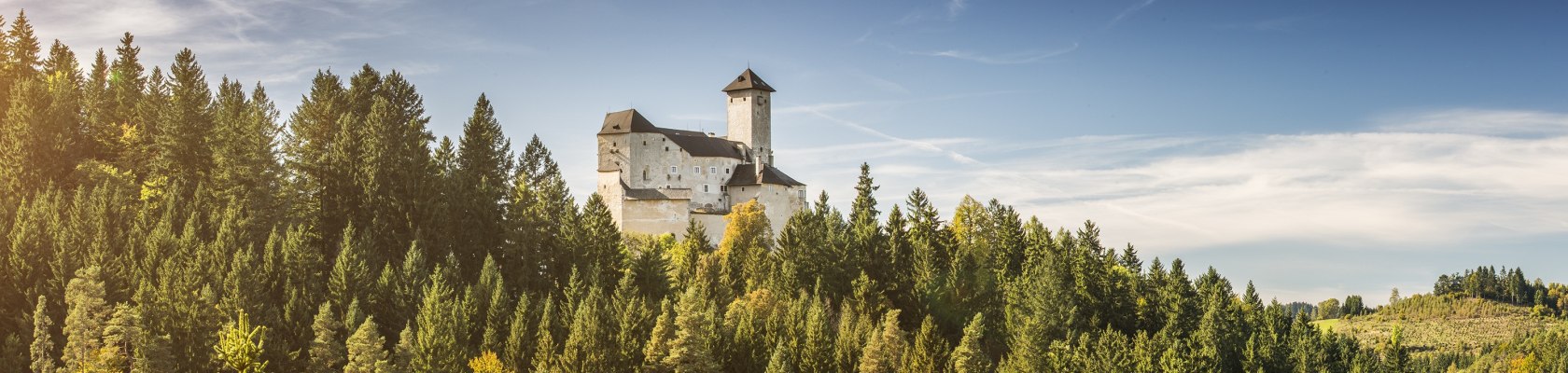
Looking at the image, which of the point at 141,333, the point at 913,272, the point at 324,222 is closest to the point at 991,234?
the point at 913,272

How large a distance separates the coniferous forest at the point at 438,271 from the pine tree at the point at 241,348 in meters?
0.13

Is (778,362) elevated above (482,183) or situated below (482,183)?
below

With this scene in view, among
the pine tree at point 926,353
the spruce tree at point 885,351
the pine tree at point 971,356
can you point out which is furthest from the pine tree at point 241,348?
the pine tree at point 971,356

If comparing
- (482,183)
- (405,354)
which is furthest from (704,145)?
(405,354)

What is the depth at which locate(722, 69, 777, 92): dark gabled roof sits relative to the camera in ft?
408

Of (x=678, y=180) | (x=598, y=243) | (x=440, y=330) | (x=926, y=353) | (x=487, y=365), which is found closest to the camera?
(x=440, y=330)

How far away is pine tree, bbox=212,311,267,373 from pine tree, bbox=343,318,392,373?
3.99m

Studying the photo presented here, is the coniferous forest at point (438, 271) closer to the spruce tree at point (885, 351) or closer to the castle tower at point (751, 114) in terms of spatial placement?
the spruce tree at point (885, 351)

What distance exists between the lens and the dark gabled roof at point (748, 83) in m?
124

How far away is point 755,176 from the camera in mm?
115812

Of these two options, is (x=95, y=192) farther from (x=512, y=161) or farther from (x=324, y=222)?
(x=512, y=161)

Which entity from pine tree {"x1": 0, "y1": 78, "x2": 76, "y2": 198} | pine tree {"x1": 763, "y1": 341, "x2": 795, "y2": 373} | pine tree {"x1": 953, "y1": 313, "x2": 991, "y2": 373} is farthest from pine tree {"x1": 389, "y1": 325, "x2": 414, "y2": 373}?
pine tree {"x1": 0, "y1": 78, "x2": 76, "y2": 198}

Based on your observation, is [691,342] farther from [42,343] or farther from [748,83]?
[748,83]

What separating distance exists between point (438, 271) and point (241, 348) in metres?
9.55
